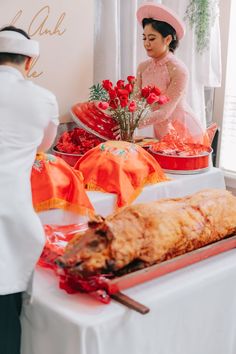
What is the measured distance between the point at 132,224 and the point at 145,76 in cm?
157

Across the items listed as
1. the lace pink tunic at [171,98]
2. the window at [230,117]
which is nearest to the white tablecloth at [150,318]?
the lace pink tunic at [171,98]

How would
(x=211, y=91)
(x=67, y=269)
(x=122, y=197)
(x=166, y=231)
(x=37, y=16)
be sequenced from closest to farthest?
(x=67, y=269) < (x=166, y=231) < (x=122, y=197) < (x=37, y=16) < (x=211, y=91)

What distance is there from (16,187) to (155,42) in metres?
1.60

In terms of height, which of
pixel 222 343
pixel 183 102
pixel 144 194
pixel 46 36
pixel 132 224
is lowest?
pixel 222 343

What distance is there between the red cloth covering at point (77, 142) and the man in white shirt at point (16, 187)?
1.04m

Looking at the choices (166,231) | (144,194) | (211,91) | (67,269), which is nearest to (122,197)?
(144,194)

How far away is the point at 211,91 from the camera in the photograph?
12.6 feet

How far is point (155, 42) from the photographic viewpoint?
271 cm

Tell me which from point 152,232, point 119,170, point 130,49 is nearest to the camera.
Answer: point 152,232

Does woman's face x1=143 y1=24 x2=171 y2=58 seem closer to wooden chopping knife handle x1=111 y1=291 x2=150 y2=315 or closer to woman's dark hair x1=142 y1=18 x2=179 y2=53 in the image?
woman's dark hair x1=142 y1=18 x2=179 y2=53

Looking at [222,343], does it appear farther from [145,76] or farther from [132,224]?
[145,76]

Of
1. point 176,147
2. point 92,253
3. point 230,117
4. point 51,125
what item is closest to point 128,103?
point 176,147

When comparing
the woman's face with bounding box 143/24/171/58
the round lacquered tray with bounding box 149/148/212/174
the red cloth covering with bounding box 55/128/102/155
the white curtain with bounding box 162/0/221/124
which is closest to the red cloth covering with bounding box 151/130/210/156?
the round lacquered tray with bounding box 149/148/212/174

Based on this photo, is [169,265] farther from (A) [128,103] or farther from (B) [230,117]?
(B) [230,117]
